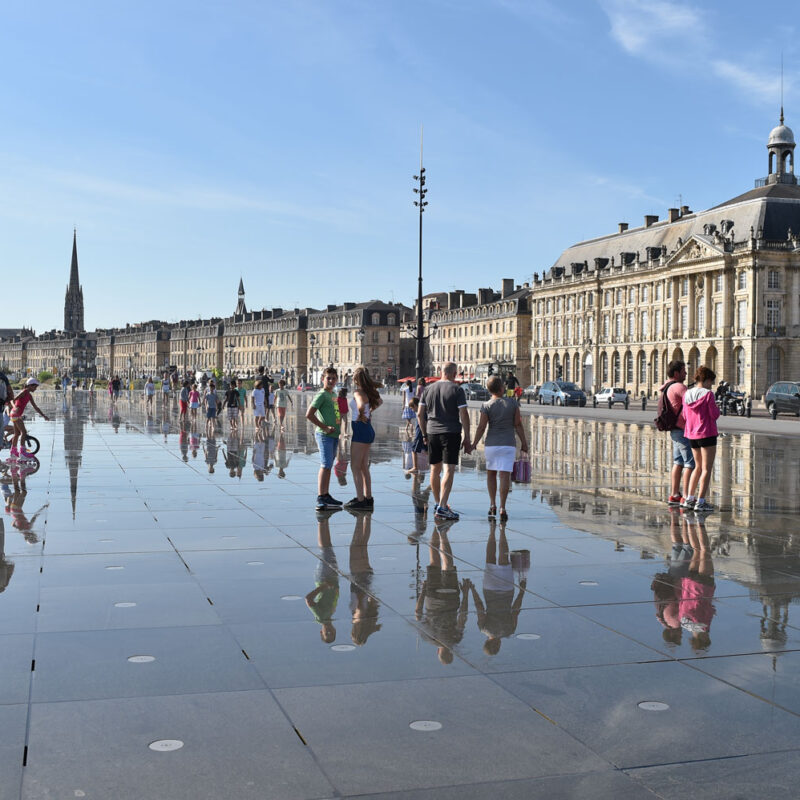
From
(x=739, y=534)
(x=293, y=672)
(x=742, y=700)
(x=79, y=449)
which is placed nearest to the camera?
(x=742, y=700)

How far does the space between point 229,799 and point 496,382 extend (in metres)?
7.41

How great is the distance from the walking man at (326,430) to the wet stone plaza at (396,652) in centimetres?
28

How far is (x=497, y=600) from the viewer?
6816 millimetres

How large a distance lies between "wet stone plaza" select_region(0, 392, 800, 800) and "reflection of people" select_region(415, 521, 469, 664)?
0.02 m

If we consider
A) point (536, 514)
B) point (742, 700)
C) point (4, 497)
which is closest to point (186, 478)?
point (4, 497)

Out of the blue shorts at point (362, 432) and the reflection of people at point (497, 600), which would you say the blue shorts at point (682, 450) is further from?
the reflection of people at point (497, 600)

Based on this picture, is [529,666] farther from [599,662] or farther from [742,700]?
[742,700]

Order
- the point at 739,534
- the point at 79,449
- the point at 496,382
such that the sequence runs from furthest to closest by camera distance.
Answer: the point at 79,449
the point at 496,382
the point at 739,534

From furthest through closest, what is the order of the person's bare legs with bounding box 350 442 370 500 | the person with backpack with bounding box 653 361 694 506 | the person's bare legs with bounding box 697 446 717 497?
the person with backpack with bounding box 653 361 694 506 → the person's bare legs with bounding box 350 442 370 500 → the person's bare legs with bounding box 697 446 717 497

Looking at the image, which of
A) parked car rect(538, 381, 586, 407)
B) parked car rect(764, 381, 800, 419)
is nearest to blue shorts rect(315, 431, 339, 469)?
parked car rect(764, 381, 800, 419)

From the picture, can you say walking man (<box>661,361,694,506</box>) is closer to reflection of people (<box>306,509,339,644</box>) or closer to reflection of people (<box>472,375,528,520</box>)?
reflection of people (<box>472,375,528,520</box>)

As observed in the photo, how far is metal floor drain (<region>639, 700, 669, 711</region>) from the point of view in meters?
4.58

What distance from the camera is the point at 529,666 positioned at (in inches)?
207

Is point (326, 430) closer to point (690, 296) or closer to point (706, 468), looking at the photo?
point (706, 468)
